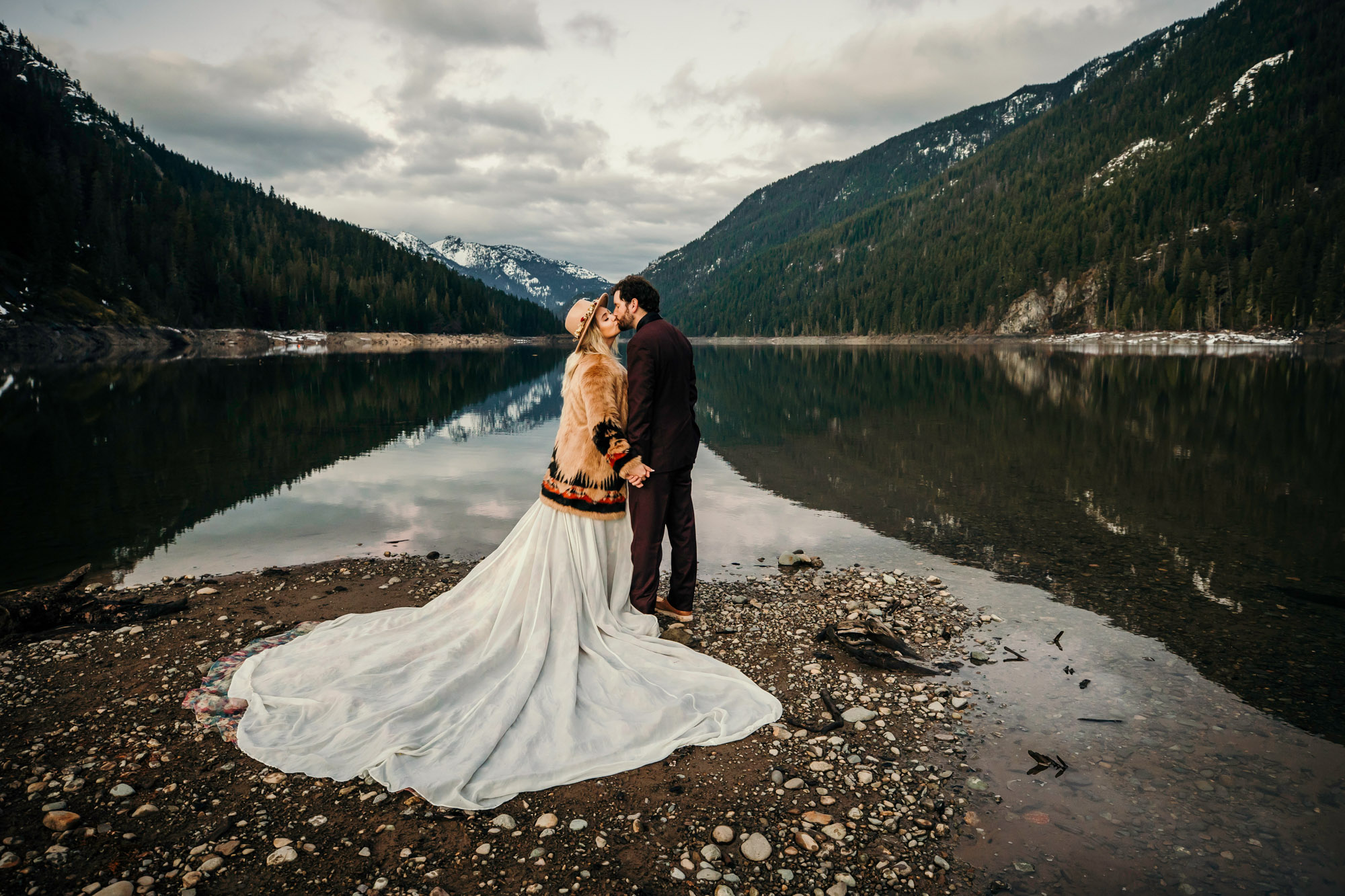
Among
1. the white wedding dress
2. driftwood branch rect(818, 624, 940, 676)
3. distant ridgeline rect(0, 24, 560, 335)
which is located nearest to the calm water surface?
driftwood branch rect(818, 624, 940, 676)

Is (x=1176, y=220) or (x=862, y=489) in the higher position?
(x=1176, y=220)

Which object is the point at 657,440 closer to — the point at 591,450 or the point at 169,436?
the point at 591,450

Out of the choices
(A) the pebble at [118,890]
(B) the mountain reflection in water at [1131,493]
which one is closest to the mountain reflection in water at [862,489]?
(B) the mountain reflection in water at [1131,493]

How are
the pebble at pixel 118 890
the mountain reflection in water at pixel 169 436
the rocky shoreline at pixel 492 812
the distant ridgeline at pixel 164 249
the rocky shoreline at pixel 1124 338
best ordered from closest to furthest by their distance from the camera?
the pebble at pixel 118 890
the rocky shoreline at pixel 492 812
the mountain reflection in water at pixel 169 436
the distant ridgeline at pixel 164 249
the rocky shoreline at pixel 1124 338

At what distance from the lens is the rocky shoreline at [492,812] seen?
3273 mm

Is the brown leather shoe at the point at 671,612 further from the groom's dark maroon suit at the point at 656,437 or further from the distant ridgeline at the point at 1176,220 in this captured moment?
the distant ridgeline at the point at 1176,220

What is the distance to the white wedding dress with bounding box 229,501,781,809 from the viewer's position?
4133mm

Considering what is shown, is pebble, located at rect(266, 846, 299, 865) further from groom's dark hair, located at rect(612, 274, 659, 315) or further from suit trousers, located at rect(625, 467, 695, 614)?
groom's dark hair, located at rect(612, 274, 659, 315)

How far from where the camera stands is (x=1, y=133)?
77.5 meters

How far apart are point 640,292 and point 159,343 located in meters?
93.2

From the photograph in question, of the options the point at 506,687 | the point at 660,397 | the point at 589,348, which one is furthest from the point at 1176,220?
the point at 506,687

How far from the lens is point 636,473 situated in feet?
19.3

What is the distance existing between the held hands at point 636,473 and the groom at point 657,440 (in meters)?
0.01

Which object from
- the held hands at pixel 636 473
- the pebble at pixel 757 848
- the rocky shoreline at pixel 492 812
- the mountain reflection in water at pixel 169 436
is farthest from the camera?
the mountain reflection in water at pixel 169 436
